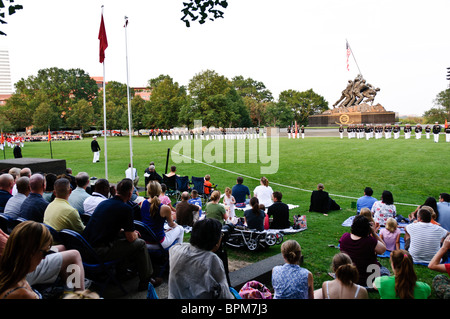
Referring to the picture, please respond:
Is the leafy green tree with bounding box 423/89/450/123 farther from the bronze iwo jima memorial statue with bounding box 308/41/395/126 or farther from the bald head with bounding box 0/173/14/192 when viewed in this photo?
the bald head with bounding box 0/173/14/192

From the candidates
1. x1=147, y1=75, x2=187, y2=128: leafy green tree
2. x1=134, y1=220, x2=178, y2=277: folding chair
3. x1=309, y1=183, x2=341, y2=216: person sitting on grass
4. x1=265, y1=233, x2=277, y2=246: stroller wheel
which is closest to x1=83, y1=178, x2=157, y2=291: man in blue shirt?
x1=134, y1=220, x2=178, y2=277: folding chair

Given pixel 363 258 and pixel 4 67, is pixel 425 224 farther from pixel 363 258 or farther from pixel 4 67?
pixel 4 67

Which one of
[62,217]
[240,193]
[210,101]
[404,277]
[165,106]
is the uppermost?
[210,101]

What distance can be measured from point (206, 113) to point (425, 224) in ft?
187

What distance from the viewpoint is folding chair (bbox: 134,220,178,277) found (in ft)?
16.5

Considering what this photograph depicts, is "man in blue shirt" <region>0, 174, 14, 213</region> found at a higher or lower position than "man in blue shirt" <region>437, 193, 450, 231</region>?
higher

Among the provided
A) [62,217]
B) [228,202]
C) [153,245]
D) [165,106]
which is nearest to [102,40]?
[228,202]

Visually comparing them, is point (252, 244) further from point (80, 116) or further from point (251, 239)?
point (80, 116)

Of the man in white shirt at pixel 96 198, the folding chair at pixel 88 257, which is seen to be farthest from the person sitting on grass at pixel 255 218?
the folding chair at pixel 88 257

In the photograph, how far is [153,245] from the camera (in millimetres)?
5207

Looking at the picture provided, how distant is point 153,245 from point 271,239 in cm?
239

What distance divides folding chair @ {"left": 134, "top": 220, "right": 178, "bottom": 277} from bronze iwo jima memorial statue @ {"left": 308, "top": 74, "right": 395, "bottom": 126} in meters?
66.0

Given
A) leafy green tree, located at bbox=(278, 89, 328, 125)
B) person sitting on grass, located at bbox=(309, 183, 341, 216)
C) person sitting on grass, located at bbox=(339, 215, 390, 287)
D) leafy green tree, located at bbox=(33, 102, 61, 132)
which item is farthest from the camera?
leafy green tree, located at bbox=(278, 89, 328, 125)
